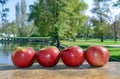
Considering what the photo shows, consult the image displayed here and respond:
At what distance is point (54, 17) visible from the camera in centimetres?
5166

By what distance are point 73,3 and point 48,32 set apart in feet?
26.0

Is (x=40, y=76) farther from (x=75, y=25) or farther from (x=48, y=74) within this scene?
(x=75, y=25)

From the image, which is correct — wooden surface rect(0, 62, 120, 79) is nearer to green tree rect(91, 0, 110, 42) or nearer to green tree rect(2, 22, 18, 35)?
green tree rect(91, 0, 110, 42)

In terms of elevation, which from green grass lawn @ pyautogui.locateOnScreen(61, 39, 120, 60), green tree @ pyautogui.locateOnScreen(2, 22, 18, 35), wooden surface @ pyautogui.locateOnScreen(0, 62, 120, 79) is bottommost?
green grass lawn @ pyautogui.locateOnScreen(61, 39, 120, 60)

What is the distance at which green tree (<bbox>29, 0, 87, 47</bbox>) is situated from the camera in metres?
50.5

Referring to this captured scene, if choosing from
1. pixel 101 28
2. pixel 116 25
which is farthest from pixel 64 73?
pixel 116 25

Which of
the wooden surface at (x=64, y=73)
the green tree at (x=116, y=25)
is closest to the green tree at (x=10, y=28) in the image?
the green tree at (x=116, y=25)

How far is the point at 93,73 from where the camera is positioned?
10.5 metres

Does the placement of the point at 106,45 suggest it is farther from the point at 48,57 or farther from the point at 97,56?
the point at 48,57

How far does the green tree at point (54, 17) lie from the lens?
166 feet

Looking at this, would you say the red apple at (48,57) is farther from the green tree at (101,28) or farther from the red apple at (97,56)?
the green tree at (101,28)

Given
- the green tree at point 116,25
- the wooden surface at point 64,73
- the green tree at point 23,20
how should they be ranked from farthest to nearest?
the green tree at point 23,20, the green tree at point 116,25, the wooden surface at point 64,73

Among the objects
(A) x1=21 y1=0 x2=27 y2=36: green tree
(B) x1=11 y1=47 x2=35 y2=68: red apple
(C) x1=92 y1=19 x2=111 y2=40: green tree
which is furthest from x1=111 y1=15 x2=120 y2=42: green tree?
(B) x1=11 y1=47 x2=35 y2=68: red apple

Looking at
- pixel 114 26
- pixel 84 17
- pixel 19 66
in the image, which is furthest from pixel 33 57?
pixel 114 26
